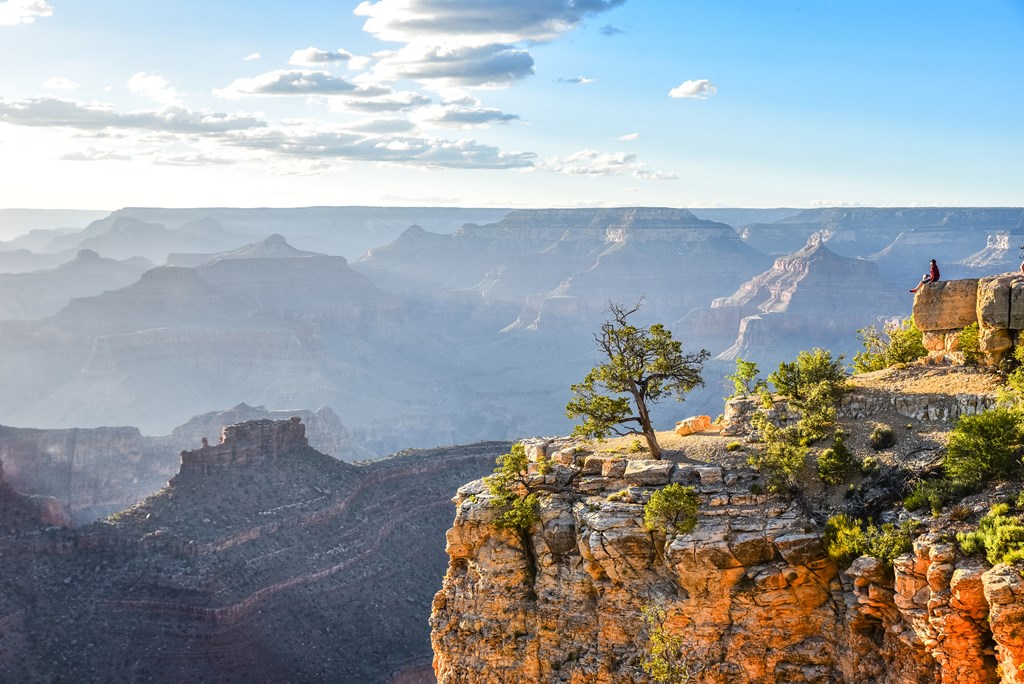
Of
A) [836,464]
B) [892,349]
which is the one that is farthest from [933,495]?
[892,349]

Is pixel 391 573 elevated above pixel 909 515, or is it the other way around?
pixel 909 515

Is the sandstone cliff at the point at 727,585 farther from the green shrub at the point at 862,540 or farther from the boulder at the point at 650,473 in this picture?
the green shrub at the point at 862,540

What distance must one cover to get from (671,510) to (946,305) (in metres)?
11.9

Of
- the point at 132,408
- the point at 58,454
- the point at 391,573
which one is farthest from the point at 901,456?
the point at 132,408

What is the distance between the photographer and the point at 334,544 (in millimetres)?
67875

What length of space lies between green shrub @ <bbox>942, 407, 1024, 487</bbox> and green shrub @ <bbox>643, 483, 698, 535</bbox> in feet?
19.6

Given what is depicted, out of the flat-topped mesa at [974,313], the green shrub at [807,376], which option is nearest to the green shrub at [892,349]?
the flat-topped mesa at [974,313]

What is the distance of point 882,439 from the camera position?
2522cm

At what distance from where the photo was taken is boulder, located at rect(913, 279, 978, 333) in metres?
28.5

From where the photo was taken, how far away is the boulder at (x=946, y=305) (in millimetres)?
28516

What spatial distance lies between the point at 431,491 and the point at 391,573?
34.4 ft

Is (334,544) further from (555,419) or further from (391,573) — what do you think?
(555,419)

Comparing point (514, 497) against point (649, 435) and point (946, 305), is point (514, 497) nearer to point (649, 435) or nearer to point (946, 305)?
point (649, 435)

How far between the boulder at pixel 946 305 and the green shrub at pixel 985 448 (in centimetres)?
620
